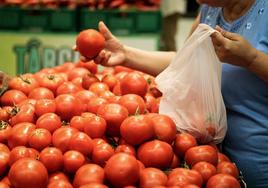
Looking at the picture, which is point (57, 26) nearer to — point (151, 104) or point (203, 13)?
point (203, 13)

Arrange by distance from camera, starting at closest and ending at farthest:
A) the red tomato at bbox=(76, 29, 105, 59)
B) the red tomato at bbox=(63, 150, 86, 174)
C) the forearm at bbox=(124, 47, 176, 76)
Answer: the red tomato at bbox=(63, 150, 86, 174) < the red tomato at bbox=(76, 29, 105, 59) < the forearm at bbox=(124, 47, 176, 76)

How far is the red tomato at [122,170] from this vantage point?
1.30 meters

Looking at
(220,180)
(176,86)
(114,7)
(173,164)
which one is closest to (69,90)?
(176,86)

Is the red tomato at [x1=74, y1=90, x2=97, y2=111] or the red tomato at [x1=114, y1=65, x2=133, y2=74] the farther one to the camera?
the red tomato at [x1=114, y1=65, x2=133, y2=74]

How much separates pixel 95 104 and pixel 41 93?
0.90ft

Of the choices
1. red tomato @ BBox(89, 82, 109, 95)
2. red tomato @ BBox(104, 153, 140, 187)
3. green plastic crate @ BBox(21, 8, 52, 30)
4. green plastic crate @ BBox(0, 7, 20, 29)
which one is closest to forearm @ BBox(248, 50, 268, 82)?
red tomato @ BBox(104, 153, 140, 187)

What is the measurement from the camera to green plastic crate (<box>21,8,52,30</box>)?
13.9 feet

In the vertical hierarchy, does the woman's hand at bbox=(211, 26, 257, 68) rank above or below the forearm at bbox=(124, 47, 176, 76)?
above

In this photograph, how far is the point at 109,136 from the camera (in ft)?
5.19

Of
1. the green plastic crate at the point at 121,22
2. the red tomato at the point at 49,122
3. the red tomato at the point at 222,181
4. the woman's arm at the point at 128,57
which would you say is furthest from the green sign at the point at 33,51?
the red tomato at the point at 222,181

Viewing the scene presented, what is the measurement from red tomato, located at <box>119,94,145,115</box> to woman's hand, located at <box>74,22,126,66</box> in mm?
382

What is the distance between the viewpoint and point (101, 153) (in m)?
1.42

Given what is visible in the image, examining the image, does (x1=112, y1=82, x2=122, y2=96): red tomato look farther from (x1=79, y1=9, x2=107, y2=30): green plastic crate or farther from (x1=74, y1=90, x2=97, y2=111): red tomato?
(x1=79, y1=9, x2=107, y2=30): green plastic crate

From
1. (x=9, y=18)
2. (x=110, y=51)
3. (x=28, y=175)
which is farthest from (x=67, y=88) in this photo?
(x=9, y=18)
